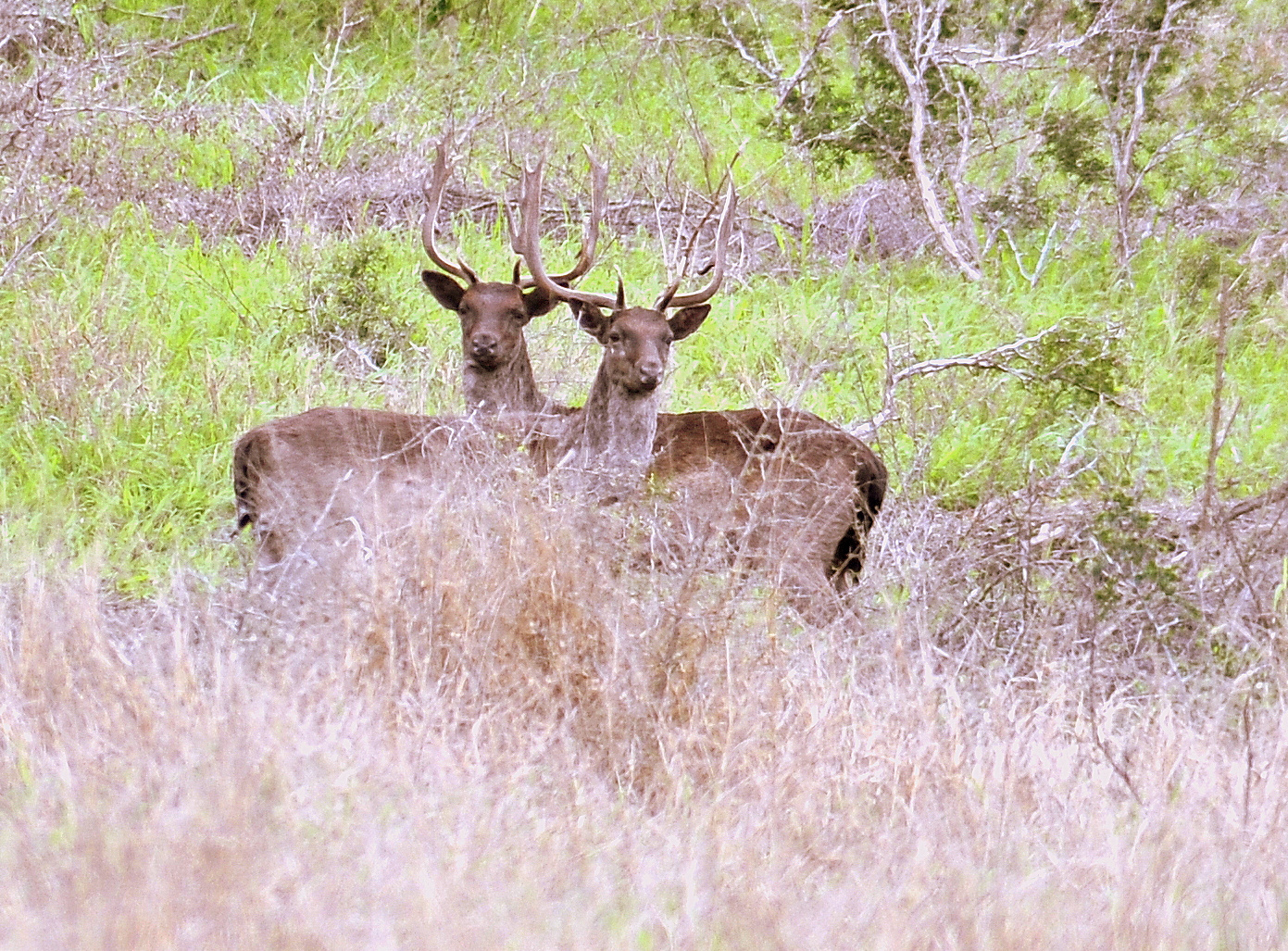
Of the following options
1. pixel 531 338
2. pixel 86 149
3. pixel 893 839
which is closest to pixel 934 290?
pixel 531 338

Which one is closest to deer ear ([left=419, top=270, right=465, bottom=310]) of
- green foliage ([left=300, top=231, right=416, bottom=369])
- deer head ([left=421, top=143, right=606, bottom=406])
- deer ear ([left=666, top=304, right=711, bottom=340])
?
deer head ([left=421, top=143, right=606, bottom=406])

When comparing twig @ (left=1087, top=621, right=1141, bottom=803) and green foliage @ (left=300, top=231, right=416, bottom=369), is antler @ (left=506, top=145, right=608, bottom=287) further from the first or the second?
twig @ (left=1087, top=621, right=1141, bottom=803)

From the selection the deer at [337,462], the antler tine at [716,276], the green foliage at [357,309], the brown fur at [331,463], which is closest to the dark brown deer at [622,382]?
the antler tine at [716,276]

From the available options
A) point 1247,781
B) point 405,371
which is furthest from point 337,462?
point 1247,781

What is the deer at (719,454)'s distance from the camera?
22.9 feet

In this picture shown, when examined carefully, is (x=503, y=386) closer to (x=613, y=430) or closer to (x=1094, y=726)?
(x=613, y=430)

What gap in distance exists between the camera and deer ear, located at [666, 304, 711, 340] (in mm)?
8047

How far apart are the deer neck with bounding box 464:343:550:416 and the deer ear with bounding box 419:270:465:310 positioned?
1.36ft

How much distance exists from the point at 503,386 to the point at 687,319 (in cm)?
118

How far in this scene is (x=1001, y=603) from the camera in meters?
6.22

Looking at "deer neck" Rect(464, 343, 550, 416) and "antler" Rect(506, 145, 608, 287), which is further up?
"antler" Rect(506, 145, 608, 287)

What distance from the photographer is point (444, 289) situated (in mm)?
9008

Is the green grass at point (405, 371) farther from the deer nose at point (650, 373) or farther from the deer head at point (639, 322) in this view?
the deer nose at point (650, 373)

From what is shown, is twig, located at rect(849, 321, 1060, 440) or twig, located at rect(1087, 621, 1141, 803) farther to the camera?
twig, located at rect(849, 321, 1060, 440)
